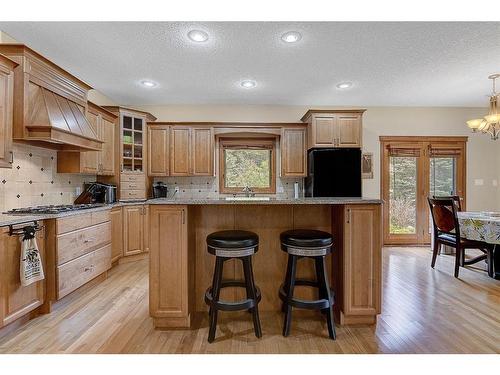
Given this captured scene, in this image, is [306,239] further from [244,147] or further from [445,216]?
[244,147]

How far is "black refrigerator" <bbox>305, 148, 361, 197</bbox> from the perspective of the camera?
4.08 metres

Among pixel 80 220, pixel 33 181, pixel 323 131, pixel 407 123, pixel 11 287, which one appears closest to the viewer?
pixel 11 287

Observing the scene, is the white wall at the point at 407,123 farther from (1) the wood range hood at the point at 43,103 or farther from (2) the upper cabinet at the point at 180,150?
(1) the wood range hood at the point at 43,103

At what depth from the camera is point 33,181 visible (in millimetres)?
2850

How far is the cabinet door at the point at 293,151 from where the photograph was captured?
4.48m

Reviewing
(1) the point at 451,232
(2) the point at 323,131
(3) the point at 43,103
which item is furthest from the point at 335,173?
(3) the point at 43,103

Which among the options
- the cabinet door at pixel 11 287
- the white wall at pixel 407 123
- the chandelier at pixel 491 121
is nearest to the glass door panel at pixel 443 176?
the white wall at pixel 407 123

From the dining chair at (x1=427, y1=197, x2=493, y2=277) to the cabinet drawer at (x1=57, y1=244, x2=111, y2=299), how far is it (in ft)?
13.8

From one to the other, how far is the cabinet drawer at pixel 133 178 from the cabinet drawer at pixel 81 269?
1107 millimetres

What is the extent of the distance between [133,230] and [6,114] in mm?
2051

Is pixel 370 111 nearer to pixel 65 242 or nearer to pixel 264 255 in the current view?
pixel 264 255

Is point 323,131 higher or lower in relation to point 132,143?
higher

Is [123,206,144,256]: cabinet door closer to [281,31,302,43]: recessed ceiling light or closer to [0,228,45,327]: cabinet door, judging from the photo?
[0,228,45,327]: cabinet door

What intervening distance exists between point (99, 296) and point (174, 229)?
1.46 meters
